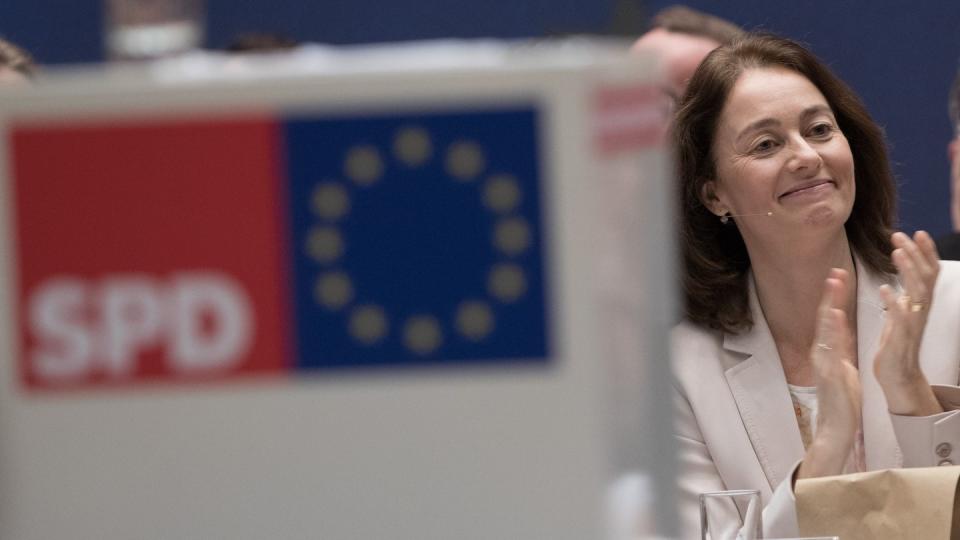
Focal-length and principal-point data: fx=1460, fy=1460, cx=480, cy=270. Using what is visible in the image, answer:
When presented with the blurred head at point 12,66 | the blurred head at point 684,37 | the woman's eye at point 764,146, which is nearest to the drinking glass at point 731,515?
the woman's eye at point 764,146

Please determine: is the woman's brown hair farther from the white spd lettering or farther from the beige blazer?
the white spd lettering

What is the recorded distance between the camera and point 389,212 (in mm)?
796

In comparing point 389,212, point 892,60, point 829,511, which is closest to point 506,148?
point 389,212

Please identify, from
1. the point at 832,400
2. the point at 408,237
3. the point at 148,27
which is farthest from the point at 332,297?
the point at 832,400

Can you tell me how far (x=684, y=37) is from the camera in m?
3.22

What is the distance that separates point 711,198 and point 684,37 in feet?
2.91

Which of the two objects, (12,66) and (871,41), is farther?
(871,41)

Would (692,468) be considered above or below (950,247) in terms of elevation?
below

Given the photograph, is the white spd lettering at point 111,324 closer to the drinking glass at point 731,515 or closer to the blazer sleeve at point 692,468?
the drinking glass at point 731,515

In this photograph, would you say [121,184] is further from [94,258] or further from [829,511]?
[829,511]

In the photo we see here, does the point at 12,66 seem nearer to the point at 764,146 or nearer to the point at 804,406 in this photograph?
the point at 764,146

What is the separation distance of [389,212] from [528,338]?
0.10 meters

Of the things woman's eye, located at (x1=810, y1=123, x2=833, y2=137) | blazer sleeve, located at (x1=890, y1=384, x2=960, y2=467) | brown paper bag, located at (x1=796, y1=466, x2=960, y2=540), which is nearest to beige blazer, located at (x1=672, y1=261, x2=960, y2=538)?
blazer sleeve, located at (x1=890, y1=384, x2=960, y2=467)

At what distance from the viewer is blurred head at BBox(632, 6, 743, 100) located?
3156 millimetres
